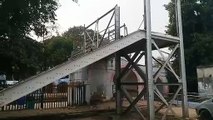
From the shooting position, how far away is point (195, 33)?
2577 cm

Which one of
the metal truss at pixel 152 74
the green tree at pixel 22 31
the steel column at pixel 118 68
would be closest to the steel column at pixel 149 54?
the metal truss at pixel 152 74

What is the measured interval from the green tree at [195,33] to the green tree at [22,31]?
17.0 meters

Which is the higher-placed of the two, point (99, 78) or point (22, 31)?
point (22, 31)

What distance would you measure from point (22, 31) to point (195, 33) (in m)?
20.4

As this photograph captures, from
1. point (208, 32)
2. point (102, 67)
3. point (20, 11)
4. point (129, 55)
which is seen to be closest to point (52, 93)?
point (102, 67)

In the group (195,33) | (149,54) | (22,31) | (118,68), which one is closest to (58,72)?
(22,31)

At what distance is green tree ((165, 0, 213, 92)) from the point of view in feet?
81.1

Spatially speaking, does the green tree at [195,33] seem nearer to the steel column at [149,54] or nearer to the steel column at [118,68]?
the steel column at [118,68]

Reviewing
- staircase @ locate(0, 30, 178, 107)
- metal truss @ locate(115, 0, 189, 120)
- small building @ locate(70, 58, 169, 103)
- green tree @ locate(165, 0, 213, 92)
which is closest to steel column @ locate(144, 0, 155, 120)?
metal truss @ locate(115, 0, 189, 120)

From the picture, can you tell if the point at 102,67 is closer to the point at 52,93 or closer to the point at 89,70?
the point at 89,70

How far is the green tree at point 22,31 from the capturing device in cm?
938

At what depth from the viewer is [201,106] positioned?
34.9ft

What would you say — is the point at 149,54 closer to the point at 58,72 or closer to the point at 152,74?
the point at 152,74

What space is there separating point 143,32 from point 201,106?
163 inches
